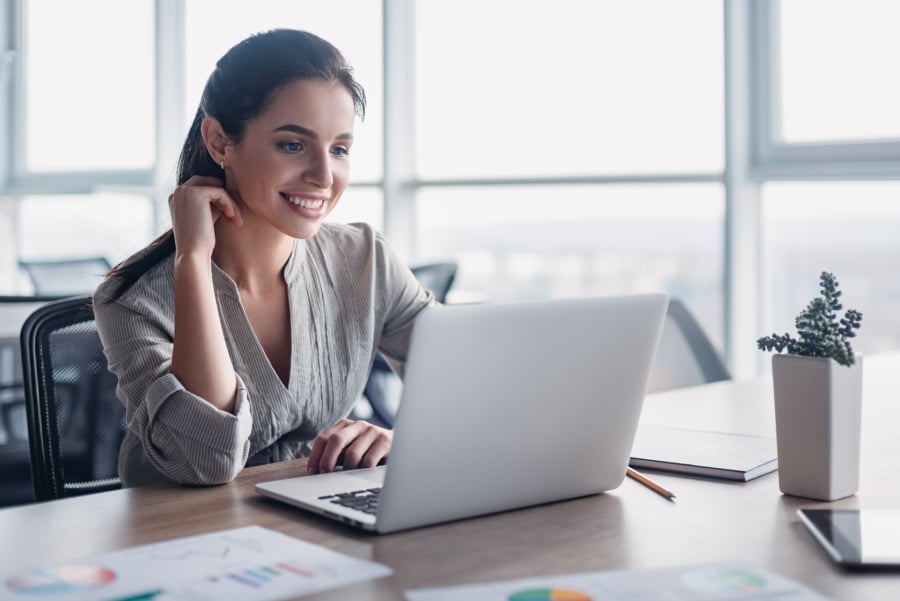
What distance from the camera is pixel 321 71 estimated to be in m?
1.67

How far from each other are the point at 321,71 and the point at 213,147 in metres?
0.23

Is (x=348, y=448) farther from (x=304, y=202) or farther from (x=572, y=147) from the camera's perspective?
(x=572, y=147)

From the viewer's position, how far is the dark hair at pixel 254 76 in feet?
5.40

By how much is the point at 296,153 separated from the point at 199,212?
0.62 ft

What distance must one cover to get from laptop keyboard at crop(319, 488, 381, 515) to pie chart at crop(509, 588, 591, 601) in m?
0.24

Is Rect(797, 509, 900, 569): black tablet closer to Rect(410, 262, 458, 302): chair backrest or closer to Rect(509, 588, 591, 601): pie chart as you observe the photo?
Rect(509, 588, 591, 601): pie chart

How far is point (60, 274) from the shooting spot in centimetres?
418

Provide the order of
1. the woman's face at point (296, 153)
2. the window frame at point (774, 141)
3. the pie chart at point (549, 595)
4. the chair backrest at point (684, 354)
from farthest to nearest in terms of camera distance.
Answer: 1. the window frame at point (774, 141)
2. the chair backrest at point (684, 354)
3. the woman's face at point (296, 153)
4. the pie chart at point (549, 595)

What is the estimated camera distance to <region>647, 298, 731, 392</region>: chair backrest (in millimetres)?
2072

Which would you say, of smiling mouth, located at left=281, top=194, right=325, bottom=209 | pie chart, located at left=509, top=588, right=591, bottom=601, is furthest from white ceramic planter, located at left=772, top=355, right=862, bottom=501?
smiling mouth, located at left=281, top=194, right=325, bottom=209

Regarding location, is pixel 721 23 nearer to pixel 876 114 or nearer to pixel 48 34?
pixel 876 114

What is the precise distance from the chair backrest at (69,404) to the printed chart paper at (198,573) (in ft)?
1.85

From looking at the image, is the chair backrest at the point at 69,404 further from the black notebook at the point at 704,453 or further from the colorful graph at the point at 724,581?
the colorful graph at the point at 724,581

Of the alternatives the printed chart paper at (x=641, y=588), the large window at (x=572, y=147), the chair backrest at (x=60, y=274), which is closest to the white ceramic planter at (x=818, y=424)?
the printed chart paper at (x=641, y=588)
